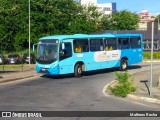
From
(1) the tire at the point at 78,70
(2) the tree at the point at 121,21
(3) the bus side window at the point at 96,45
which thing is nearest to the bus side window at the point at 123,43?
(3) the bus side window at the point at 96,45

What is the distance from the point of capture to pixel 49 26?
62.7 meters

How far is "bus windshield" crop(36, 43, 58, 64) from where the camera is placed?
2598cm

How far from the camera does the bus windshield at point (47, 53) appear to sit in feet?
85.3

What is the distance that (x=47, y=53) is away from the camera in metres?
26.4

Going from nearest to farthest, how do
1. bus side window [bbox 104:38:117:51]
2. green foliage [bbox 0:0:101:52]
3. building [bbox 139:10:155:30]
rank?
1. building [bbox 139:10:155:30]
2. bus side window [bbox 104:38:117:51]
3. green foliage [bbox 0:0:101:52]

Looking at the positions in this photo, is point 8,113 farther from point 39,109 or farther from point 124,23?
point 124,23

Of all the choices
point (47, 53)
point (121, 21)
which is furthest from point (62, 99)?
point (121, 21)

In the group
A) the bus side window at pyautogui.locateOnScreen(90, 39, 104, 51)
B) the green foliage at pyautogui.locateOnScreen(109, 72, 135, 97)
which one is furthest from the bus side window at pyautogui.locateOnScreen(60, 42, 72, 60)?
the green foliage at pyautogui.locateOnScreen(109, 72, 135, 97)

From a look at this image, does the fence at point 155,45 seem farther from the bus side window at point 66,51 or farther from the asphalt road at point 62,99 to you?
the asphalt road at point 62,99

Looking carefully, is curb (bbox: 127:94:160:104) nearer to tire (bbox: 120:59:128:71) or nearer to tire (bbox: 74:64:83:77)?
tire (bbox: 74:64:83:77)

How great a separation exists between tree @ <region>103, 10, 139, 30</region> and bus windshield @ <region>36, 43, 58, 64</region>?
2223 inches

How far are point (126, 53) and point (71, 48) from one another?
6.78 metres

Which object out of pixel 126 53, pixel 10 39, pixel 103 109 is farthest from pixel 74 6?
pixel 103 109

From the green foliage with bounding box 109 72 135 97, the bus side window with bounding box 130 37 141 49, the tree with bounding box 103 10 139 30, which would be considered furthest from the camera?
the tree with bounding box 103 10 139 30
